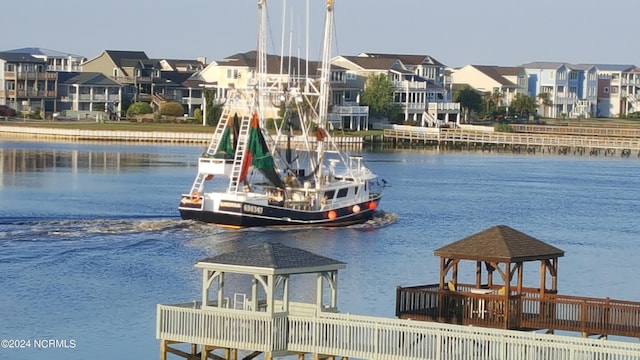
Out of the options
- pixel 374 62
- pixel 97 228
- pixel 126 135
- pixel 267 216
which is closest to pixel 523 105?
pixel 374 62

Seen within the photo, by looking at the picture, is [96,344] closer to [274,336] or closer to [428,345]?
[274,336]

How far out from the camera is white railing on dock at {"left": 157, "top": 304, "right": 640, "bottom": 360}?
26.9 m

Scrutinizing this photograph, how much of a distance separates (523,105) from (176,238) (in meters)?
117

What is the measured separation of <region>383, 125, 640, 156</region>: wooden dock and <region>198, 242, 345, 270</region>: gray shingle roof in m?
104

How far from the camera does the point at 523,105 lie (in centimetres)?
16950

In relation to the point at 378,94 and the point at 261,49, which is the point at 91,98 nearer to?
the point at 378,94

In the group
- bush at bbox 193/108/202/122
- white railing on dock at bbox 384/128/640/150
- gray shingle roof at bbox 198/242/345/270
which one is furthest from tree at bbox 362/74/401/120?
gray shingle roof at bbox 198/242/345/270

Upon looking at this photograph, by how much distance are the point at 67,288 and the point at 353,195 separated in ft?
81.0

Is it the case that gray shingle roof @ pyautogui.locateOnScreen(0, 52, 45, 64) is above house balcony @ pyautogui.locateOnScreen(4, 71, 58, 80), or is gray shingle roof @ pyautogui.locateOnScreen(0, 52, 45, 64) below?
above

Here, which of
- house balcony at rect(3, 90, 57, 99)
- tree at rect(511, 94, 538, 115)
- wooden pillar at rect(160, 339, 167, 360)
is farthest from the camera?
tree at rect(511, 94, 538, 115)

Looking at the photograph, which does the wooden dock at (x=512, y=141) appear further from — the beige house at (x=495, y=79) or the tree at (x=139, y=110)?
the beige house at (x=495, y=79)

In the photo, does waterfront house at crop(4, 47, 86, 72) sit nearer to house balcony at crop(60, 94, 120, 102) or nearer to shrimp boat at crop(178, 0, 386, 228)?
house balcony at crop(60, 94, 120, 102)

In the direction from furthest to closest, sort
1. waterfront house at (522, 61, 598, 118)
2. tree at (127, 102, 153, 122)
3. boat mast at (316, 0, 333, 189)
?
waterfront house at (522, 61, 598, 118)
tree at (127, 102, 153, 122)
boat mast at (316, 0, 333, 189)

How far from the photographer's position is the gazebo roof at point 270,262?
2838 centimetres
